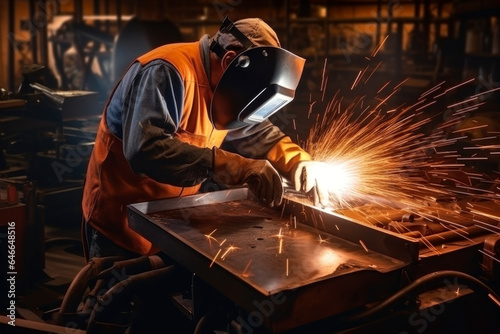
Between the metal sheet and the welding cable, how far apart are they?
34mm

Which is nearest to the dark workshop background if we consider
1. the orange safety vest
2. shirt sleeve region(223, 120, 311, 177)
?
shirt sleeve region(223, 120, 311, 177)

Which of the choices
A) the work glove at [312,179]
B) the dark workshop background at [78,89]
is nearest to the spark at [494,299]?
the work glove at [312,179]

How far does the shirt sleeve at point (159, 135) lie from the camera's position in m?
2.15

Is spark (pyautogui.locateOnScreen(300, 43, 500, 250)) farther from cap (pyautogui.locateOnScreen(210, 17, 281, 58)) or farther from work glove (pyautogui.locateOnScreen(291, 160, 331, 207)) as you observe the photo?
cap (pyautogui.locateOnScreen(210, 17, 281, 58))

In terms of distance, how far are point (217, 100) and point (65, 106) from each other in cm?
260

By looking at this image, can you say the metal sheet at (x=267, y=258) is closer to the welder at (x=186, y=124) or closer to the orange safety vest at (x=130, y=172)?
the welder at (x=186, y=124)

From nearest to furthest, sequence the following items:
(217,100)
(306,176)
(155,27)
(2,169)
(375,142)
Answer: (217,100)
(306,176)
(375,142)
(2,169)
(155,27)

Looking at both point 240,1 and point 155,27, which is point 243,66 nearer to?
point 155,27

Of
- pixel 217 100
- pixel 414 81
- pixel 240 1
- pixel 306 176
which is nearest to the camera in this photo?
pixel 217 100

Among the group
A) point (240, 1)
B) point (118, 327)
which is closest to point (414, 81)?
point (118, 327)

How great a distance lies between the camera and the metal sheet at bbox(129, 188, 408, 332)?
1.48m

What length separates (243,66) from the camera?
86.3 inches

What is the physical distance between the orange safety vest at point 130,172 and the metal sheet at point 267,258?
0.78ft

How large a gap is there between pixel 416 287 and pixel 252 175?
78 cm
